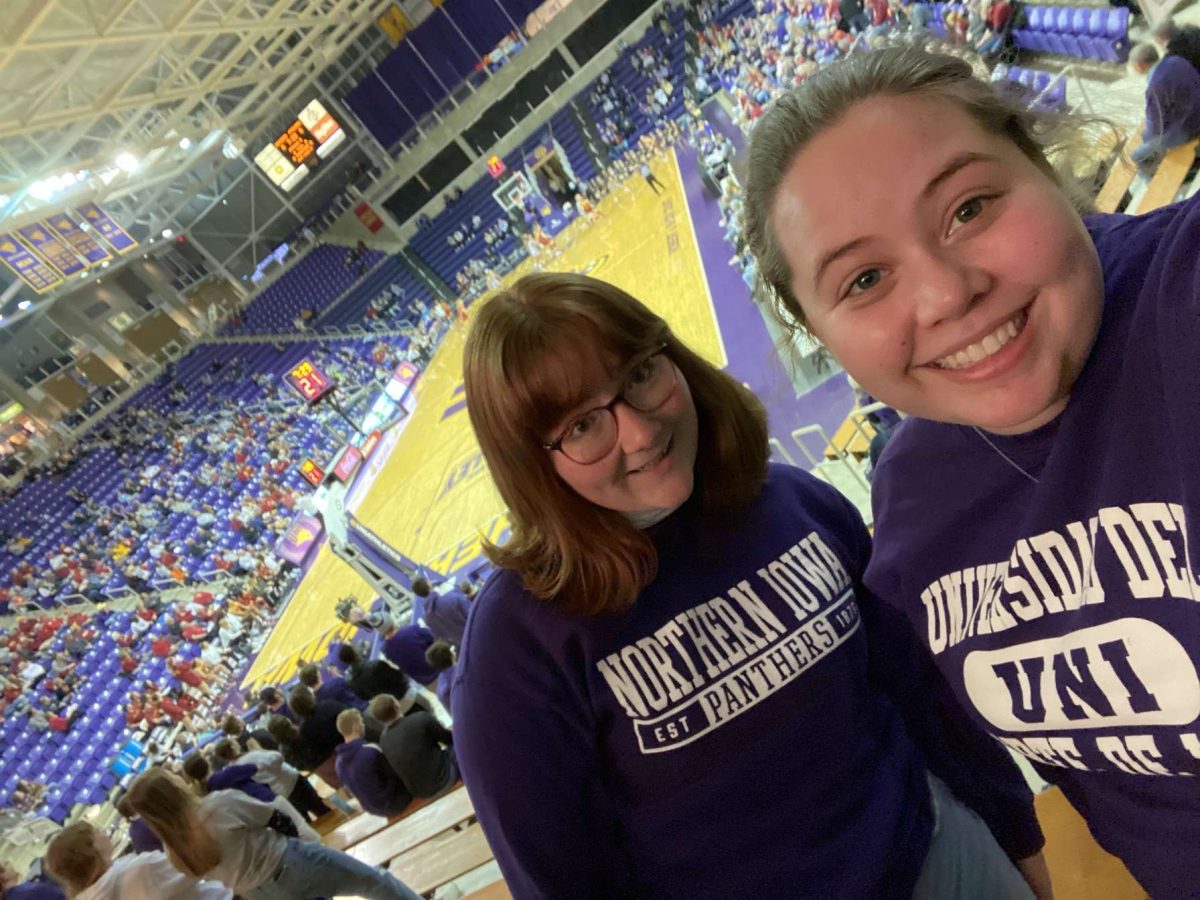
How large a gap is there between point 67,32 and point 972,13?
12413 mm

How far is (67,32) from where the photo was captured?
35.5 feet

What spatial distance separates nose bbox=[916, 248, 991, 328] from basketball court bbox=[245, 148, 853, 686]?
577 cm

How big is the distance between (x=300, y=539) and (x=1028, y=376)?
14.2 meters

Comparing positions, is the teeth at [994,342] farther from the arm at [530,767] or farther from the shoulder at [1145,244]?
the arm at [530,767]

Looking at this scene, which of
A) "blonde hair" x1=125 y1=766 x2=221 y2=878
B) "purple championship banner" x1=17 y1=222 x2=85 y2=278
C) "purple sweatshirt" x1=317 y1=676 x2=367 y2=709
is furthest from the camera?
→ "purple championship banner" x1=17 y1=222 x2=85 y2=278

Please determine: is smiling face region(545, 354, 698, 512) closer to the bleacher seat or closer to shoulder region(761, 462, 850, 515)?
shoulder region(761, 462, 850, 515)

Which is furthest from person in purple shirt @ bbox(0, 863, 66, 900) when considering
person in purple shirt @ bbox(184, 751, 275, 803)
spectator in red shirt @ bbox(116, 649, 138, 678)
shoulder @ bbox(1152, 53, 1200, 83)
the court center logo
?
the court center logo

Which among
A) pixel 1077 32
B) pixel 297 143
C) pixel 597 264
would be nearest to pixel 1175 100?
pixel 1077 32

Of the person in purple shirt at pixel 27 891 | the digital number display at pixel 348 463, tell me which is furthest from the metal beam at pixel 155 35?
the person in purple shirt at pixel 27 891

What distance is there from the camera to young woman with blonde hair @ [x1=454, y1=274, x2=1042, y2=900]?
48.1 inches

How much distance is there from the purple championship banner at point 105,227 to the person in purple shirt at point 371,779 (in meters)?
18.1

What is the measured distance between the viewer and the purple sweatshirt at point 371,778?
3650 millimetres

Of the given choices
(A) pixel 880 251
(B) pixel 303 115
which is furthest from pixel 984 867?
(B) pixel 303 115

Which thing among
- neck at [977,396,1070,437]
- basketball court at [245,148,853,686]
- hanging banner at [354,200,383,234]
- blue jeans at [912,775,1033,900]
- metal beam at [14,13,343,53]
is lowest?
basketball court at [245,148,853,686]
